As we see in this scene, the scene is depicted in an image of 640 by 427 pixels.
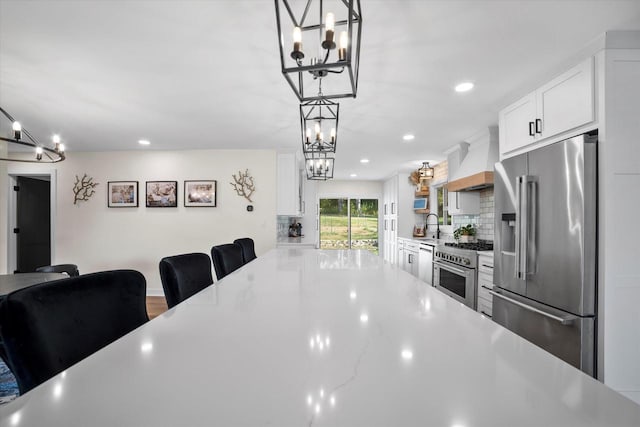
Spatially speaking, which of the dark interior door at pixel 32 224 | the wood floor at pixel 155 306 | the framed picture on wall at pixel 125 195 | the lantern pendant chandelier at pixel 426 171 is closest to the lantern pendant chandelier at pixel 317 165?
the wood floor at pixel 155 306

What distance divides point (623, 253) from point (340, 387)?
231 centimetres

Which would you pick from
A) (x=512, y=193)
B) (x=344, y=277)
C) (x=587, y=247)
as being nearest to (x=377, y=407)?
(x=344, y=277)

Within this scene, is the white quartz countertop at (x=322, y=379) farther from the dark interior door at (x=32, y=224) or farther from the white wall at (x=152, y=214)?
the dark interior door at (x=32, y=224)

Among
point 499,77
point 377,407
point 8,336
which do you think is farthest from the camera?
point 499,77

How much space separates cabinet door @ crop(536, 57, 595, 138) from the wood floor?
4.38m

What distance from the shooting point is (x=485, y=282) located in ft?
10.8

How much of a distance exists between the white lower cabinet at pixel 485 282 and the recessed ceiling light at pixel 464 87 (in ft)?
5.52

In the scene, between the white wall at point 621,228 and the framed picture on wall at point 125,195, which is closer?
the white wall at point 621,228

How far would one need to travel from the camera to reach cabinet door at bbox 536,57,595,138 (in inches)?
78.4

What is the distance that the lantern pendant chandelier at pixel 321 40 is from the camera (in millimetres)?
991

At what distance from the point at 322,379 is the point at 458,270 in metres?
3.70

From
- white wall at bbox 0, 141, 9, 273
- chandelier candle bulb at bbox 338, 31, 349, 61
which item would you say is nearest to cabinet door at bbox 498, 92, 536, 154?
chandelier candle bulb at bbox 338, 31, 349, 61

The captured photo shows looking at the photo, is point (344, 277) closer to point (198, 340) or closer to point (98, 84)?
point (198, 340)

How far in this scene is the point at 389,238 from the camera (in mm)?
7664
